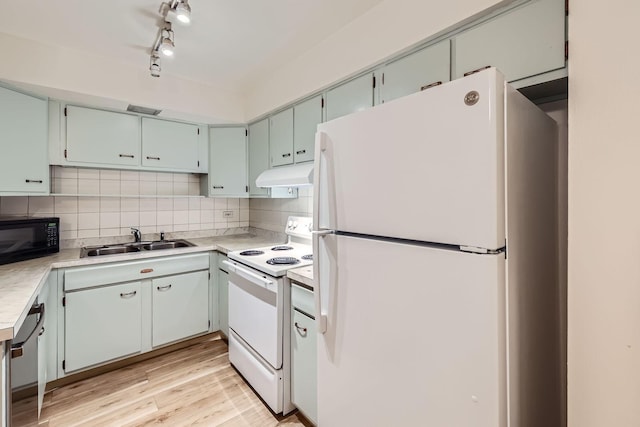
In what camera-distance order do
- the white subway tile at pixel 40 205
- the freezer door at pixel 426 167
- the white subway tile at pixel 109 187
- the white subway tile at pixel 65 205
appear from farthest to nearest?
1. the white subway tile at pixel 109 187
2. the white subway tile at pixel 65 205
3. the white subway tile at pixel 40 205
4. the freezer door at pixel 426 167

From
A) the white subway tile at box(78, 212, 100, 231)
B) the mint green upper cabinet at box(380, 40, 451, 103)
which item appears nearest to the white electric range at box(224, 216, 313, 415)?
the mint green upper cabinet at box(380, 40, 451, 103)

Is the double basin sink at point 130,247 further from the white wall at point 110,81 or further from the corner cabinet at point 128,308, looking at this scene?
the white wall at point 110,81

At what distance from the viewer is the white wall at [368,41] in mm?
1302

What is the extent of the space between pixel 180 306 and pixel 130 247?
2.42ft

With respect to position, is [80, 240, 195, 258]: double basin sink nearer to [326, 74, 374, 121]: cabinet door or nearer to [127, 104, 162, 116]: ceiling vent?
[127, 104, 162, 116]: ceiling vent

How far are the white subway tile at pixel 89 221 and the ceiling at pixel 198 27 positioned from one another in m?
1.30

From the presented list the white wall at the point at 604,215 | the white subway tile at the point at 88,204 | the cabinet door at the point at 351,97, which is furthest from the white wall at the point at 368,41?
the white subway tile at the point at 88,204

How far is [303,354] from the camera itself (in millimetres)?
1612

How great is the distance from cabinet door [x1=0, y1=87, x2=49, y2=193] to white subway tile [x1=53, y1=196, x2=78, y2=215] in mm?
374

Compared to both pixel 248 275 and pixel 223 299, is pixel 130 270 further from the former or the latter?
pixel 248 275

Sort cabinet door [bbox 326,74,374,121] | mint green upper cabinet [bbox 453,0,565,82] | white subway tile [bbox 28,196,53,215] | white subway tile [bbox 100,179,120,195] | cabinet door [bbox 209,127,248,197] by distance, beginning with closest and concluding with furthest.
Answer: mint green upper cabinet [bbox 453,0,565,82]
cabinet door [bbox 326,74,374,121]
white subway tile [bbox 28,196,53,215]
white subway tile [bbox 100,179,120,195]
cabinet door [bbox 209,127,248,197]

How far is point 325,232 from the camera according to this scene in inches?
46.8

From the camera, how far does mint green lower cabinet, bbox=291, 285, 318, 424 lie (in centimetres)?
155

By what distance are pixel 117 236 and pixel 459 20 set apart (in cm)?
299
